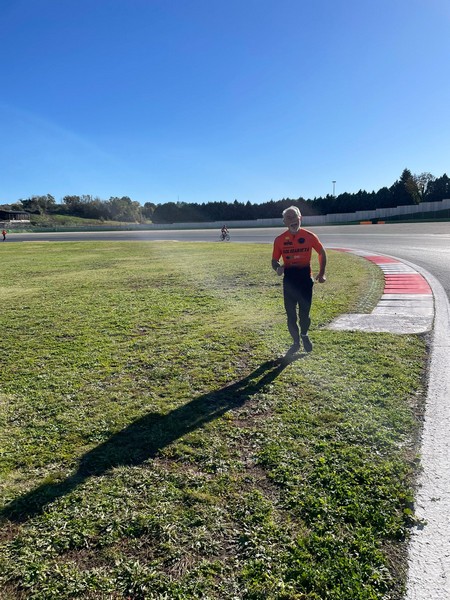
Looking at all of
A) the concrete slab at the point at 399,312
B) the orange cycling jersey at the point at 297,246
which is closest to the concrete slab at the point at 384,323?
the concrete slab at the point at 399,312

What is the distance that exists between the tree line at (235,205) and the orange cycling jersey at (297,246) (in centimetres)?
8263

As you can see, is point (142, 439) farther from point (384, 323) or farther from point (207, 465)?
point (384, 323)

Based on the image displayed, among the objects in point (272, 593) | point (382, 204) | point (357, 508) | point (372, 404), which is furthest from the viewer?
point (382, 204)

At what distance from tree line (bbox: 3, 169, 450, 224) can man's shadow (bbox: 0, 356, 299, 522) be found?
84.1 metres

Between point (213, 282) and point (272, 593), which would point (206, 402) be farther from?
point (213, 282)

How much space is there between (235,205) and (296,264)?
95251mm

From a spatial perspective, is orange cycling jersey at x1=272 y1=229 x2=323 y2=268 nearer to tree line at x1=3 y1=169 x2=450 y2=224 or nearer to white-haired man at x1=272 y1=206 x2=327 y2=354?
white-haired man at x1=272 y1=206 x2=327 y2=354

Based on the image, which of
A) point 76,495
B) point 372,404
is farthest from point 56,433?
point 372,404

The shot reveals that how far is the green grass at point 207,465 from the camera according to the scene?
1.85 metres

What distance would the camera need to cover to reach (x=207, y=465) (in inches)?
105

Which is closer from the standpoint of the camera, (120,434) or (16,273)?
(120,434)

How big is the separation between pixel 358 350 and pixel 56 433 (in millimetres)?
3526

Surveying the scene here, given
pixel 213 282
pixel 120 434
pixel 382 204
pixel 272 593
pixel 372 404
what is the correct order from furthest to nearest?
pixel 382 204 → pixel 213 282 → pixel 372 404 → pixel 120 434 → pixel 272 593

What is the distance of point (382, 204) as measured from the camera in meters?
81.2
